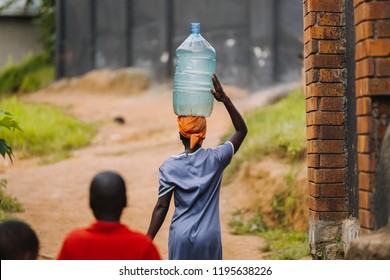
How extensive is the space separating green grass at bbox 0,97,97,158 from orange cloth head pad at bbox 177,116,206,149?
Result: 9.61 metres

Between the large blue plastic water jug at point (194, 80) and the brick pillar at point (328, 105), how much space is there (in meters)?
0.82

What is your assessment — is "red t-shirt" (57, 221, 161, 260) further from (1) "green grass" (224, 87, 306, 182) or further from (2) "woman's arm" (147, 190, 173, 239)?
(1) "green grass" (224, 87, 306, 182)

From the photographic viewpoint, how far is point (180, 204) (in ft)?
13.5

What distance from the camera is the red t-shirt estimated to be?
311 centimetres

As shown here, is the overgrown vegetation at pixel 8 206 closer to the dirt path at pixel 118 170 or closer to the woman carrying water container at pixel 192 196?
the dirt path at pixel 118 170

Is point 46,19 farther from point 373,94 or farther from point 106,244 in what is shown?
point 106,244

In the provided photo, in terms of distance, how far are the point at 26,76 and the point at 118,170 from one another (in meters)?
15.0

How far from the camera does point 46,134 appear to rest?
15305 millimetres

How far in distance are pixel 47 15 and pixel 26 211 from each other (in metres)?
19.4

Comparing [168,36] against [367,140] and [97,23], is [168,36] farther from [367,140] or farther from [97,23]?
[367,140]

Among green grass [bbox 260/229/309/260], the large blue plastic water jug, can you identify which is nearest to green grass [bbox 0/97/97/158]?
green grass [bbox 260/229/309/260]

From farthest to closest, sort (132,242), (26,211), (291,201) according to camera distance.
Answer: (26,211), (291,201), (132,242)

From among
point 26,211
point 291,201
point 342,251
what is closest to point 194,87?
point 342,251

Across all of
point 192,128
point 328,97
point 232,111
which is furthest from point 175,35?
point 192,128
